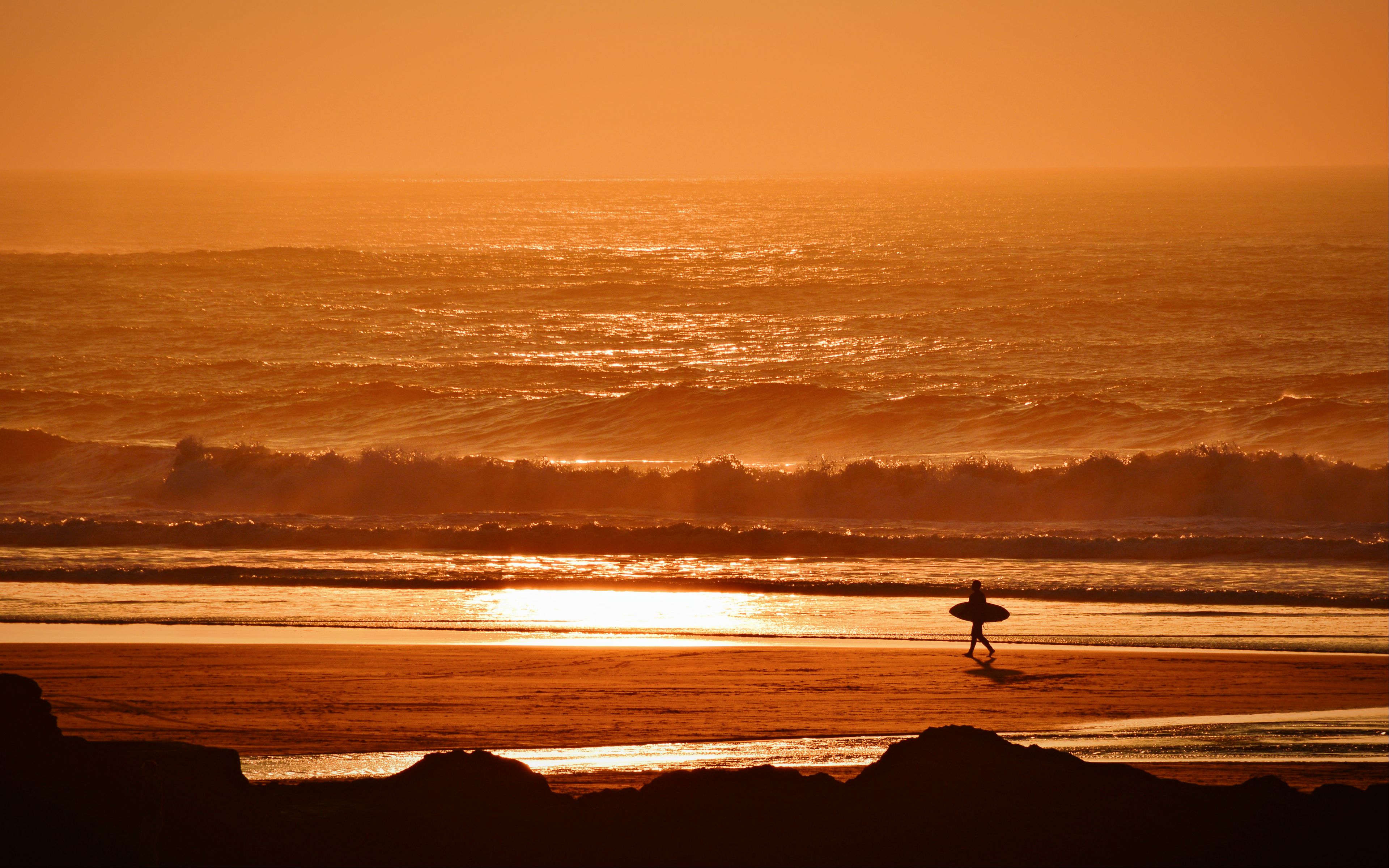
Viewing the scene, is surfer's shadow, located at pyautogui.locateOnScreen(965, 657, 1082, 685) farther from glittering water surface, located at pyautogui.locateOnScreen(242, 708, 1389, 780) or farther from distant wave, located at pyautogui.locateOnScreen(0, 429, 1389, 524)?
distant wave, located at pyautogui.locateOnScreen(0, 429, 1389, 524)

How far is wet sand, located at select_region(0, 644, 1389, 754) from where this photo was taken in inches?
348

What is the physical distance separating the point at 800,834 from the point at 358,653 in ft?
21.9

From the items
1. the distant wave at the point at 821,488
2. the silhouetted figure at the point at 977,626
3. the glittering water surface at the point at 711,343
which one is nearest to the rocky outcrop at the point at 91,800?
the silhouetted figure at the point at 977,626

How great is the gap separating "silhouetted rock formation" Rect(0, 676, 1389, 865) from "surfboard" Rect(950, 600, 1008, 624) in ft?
18.4

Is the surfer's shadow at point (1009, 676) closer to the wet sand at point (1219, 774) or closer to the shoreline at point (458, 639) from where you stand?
the shoreline at point (458, 639)

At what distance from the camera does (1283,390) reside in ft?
96.4

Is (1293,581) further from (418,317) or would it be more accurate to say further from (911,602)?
(418,317)

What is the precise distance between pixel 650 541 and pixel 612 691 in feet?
25.4

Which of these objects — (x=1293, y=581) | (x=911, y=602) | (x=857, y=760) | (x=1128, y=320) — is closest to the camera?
(x=857, y=760)

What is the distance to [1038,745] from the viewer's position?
746 cm

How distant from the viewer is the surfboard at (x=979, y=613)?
11.4 m

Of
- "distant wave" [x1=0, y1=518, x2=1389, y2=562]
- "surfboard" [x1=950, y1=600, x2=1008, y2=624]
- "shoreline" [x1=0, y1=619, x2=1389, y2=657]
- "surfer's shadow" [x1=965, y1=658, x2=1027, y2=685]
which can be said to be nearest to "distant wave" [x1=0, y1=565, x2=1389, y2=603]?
"distant wave" [x1=0, y1=518, x2=1389, y2=562]

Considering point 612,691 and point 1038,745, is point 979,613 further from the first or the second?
point 1038,745

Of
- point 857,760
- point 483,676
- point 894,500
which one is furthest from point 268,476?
point 857,760
